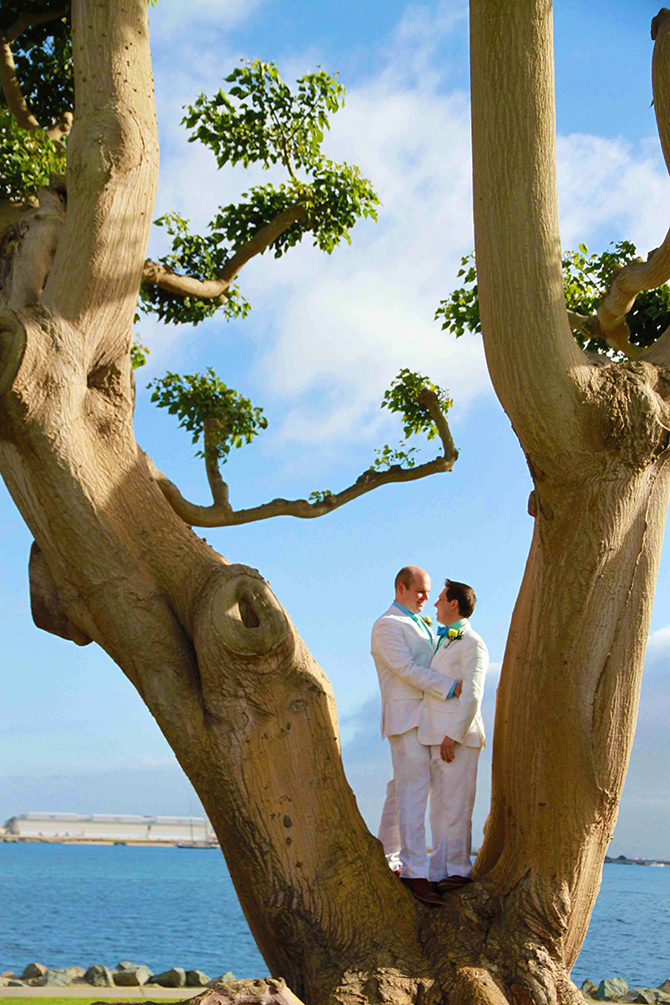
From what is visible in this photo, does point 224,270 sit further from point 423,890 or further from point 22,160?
point 423,890

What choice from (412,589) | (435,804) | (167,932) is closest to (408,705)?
(435,804)

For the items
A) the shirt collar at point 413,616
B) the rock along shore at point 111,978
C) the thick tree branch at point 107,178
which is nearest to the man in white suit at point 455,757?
the shirt collar at point 413,616

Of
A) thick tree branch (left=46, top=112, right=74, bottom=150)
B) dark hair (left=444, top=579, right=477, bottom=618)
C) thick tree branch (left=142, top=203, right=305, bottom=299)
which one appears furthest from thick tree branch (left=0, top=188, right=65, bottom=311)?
dark hair (left=444, top=579, right=477, bottom=618)

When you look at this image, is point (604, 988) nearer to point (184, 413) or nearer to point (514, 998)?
point (514, 998)

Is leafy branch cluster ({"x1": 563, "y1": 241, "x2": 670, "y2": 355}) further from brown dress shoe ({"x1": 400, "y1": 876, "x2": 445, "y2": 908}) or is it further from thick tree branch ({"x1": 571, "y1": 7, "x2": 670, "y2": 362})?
brown dress shoe ({"x1": 400, "y1": 876, "x2": 445, "y2": 908})

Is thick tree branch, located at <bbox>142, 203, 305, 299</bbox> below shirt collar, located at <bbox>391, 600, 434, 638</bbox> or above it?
above

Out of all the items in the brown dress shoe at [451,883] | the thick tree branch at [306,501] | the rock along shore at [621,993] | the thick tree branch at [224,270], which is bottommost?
the rock along shore at [621,993]

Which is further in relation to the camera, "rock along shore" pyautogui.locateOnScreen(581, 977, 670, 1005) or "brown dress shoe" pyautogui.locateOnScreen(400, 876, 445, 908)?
"rock along shore" pyautogui.locateOnScreen(581, 977, 670, 1005)

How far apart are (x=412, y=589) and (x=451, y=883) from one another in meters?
1.59

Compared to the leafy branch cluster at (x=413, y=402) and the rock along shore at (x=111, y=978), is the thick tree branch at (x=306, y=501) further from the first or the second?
the rock along shore at (x=111, y=978)

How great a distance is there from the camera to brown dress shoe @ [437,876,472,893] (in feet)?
14.9

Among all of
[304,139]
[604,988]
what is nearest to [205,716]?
[304,139]

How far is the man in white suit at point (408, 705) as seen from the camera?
466 centimetres

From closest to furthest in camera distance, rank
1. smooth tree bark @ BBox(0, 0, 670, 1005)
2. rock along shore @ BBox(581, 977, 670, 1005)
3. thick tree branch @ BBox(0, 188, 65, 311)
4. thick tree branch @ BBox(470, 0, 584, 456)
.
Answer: thick tree branch @ BBox(470, 0, 584, 456)
smooth tree bark @ BBox(0, 0, 670, 1005)
thick tree branch @ BBox(0, 188, 65, 311)
rock along shore @ BBox(581, 977, 670, 1005)
